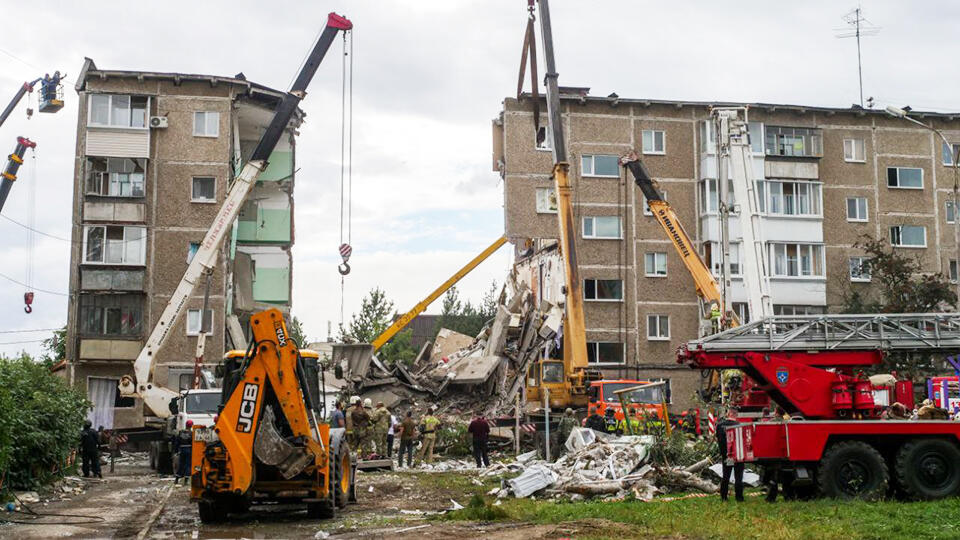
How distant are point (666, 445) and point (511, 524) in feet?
24.6

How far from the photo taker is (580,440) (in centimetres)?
2498

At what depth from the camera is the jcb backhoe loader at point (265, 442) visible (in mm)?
15195

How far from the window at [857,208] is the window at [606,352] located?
1313 centimetres

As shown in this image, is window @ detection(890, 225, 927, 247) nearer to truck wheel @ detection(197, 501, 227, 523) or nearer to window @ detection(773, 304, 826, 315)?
window @ detection(773, 304, 826, 315)

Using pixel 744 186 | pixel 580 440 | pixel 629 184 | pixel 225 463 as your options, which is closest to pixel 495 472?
pixel 580 440

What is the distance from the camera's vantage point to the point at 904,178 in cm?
5078

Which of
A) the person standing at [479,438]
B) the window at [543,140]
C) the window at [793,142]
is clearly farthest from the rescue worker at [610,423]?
the window at [793,142]

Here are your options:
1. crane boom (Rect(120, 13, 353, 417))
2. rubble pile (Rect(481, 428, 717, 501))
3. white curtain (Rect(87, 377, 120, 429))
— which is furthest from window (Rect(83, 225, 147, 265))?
rubble pile (Rect(481, 428, 717, 501))

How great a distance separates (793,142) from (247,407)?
39.0 metres

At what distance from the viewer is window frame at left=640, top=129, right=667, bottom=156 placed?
48344 mm

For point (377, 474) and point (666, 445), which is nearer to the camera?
point (666, 445)

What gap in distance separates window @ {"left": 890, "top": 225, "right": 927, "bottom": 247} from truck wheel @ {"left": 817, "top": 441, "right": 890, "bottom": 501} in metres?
36.9

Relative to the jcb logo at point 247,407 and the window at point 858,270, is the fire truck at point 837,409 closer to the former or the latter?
the jcb logo at point 247,407

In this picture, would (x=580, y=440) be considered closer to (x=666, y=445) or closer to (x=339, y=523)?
(x=666, y=445)
